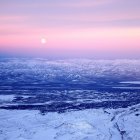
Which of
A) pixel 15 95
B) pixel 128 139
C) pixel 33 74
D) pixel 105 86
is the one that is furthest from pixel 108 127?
pixel 33 74

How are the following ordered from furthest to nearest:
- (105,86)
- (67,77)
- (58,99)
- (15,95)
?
(67,77) < (105,86) < (15,95) < (58,99)

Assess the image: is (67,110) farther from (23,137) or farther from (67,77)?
(67,77)

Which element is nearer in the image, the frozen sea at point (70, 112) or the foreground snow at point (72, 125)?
the foreground snow at point (72, 125)

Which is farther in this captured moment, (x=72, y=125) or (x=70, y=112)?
(x=70, y=112)

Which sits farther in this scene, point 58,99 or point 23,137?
point 58,99

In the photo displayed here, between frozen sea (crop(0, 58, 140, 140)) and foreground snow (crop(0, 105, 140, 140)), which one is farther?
frozen sea (crop(0, 58, 140, 140))

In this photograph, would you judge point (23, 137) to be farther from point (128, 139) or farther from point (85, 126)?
point (128, 139)

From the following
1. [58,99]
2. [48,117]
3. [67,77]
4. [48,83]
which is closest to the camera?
[48,117]
